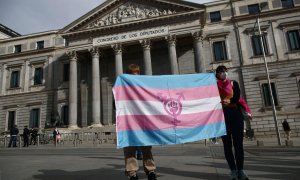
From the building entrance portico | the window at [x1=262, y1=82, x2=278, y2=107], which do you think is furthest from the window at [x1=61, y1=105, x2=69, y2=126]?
the window at [x1=262, y1=82, x2=278, y2=107]

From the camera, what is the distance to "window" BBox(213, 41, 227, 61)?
33975mm

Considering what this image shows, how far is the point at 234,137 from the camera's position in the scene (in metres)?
5.32

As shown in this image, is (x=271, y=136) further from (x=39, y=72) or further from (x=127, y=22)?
(x=39, y=72)

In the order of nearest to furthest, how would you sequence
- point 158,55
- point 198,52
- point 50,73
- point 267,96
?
point 198,52 → point 267,96 → point 158,55 → point 50,73

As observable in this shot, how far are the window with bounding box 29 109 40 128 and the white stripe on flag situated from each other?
117 ft

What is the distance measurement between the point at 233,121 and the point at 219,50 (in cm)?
3010

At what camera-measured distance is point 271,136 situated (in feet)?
98.2

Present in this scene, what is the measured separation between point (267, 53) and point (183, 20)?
10.3 meters

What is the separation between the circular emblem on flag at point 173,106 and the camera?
19.0 feet

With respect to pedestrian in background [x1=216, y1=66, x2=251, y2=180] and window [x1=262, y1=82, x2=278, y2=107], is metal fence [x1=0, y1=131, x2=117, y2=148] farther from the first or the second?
pedestrian in background [x1=216, y1=66, x2=251, y2=180]

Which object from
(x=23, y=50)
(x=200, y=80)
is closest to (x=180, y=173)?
(x=200, y=80)

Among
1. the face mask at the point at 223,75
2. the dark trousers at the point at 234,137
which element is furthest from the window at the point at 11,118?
the dark trousers at the point at 234,137

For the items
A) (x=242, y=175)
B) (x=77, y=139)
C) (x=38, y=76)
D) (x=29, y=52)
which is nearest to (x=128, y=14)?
(x=38, y=76)

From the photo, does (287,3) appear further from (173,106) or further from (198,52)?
(173,106)
